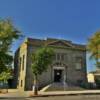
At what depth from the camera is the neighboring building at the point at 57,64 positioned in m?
51.4

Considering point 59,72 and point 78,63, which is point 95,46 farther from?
point 59,72

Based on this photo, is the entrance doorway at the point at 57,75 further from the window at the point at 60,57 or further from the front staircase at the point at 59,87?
the front staircase at the point at 59,87

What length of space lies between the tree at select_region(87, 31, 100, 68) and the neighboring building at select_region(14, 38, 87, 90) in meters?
2.98

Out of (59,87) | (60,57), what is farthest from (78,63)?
(59,87)

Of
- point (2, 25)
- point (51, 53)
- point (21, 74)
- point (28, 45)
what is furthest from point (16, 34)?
point (21, 74)

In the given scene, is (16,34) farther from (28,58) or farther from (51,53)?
(28,58)

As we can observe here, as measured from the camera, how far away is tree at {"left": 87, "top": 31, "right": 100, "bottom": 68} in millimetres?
50925

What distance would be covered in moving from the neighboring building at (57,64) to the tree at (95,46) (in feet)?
9.76

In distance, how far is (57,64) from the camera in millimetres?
53781

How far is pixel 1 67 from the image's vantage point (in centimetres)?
4359

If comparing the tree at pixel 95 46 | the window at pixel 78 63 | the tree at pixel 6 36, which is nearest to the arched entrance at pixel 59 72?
the window at pixel 78 63

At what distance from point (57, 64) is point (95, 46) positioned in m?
8.42

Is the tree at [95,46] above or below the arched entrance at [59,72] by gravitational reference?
above

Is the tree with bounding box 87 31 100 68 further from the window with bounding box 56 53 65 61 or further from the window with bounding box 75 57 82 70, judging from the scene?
the window with bounding box 56 53 65 61
